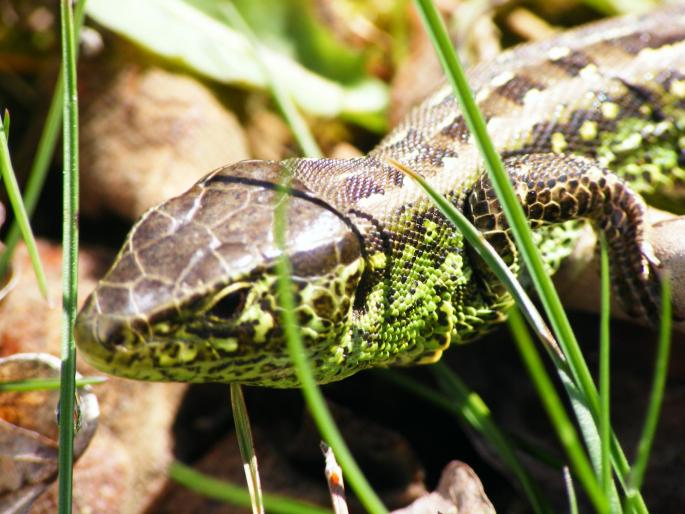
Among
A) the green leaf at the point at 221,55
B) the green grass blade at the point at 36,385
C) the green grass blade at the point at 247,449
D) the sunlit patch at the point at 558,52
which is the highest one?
the green leaf at the point at 221,55

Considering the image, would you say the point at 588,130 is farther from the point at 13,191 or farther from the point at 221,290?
the point at 13,191

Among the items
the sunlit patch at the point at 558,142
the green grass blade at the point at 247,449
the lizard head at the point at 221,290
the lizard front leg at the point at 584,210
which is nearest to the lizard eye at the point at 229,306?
the lizard head at the point at 221,290

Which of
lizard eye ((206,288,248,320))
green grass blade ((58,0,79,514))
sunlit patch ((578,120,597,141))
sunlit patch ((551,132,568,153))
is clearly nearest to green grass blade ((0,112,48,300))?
green grass blade ((58,0,79,514))

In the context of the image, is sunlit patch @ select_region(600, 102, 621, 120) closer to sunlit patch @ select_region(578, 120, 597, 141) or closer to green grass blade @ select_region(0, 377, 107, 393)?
sunlit patch @ select_region(578, 120, 597, 141)

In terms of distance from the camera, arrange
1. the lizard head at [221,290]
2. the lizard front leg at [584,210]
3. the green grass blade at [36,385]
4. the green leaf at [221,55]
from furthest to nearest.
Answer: the green leaf at [221,55], the lizard front leg at [584,210], the green grass blade at [36,385], the lizard head at [221,290]

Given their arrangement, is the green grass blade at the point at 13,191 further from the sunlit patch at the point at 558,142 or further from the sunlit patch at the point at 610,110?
the sunlit patch at the point at 610,110

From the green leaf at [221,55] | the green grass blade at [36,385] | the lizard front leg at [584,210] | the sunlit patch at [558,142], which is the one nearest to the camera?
the green grass blade at [36,385]

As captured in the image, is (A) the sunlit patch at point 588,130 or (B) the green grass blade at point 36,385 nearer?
(B) the green grass blade at point 36,385

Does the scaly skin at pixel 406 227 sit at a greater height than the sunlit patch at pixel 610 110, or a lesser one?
lesser
